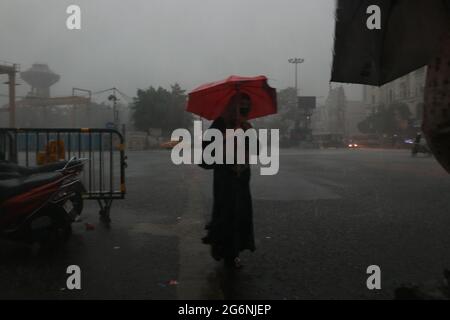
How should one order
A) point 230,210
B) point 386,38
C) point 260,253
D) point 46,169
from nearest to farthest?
point 386,38 < point 230,210 < point 260,253 < point 46,169

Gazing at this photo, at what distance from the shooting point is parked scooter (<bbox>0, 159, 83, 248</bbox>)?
4.14 m

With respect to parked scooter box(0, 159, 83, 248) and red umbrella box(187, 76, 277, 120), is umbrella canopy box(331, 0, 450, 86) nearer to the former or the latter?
red umbrella box(187, 76, 277, 120)

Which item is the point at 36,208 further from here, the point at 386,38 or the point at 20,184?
the point at 386,38

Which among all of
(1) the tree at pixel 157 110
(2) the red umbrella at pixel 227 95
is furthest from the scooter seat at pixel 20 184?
(1) the tree at pixel 157 110

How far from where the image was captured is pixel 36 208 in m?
4.28

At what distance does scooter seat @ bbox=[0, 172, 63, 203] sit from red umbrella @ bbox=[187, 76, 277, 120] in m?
1.66

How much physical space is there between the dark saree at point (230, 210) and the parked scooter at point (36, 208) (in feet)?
5.67

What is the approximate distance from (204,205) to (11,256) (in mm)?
3554

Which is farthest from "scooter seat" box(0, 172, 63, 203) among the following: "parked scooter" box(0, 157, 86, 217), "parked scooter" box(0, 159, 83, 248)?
"parked scooter" box(0, 157, 86, 217)

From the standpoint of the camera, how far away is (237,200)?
388 cm

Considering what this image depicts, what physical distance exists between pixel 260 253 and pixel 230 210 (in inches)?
29.5

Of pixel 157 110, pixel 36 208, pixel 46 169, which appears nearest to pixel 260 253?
pixel 36 208

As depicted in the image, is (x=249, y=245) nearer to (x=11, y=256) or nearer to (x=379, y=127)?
(x=11, y=256)
